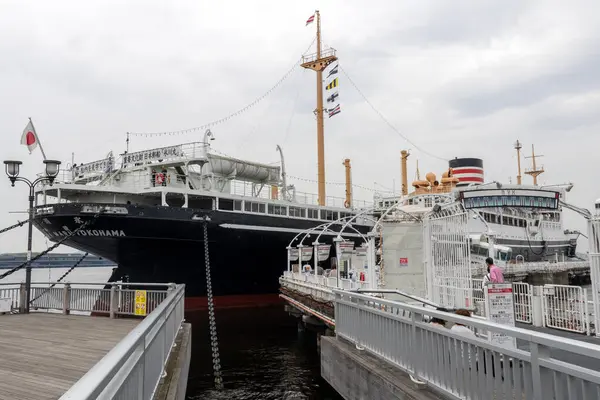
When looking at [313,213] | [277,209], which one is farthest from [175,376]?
[313,213]

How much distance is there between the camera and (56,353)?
7691 mm

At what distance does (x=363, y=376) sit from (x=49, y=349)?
17.4 feet

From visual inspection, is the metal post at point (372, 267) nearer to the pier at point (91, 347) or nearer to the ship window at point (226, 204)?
the pier at point (91, 347)

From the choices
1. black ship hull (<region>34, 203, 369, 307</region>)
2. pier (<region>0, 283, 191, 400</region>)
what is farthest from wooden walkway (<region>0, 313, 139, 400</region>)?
black ship hull (<region>34, 203, 369, 307</region>)

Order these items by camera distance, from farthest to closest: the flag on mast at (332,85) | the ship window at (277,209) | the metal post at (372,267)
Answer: the flag on mast at (332,85) → the ship window at (277,209) → the metal post at (372,267)

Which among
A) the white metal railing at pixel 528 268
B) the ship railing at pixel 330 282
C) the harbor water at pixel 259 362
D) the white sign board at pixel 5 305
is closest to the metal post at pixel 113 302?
the harbor water at pixel 259 362

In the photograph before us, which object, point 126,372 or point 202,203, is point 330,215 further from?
point 126,372

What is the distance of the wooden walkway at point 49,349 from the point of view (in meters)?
5.62

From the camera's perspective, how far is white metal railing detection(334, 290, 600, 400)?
3176 millimetres

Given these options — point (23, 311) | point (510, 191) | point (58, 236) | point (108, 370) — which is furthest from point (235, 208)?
point (108, 370)

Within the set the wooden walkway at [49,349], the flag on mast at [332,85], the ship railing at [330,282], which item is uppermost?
the flag on mast at [332,85]

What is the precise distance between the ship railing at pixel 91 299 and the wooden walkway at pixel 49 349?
1.40ft

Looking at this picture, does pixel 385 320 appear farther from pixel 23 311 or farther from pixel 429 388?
pixel 23 311

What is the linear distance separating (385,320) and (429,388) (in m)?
1.32
